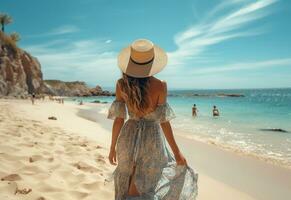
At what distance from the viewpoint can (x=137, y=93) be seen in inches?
111

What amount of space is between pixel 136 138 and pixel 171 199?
2.12 feet

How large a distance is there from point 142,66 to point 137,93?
245mm

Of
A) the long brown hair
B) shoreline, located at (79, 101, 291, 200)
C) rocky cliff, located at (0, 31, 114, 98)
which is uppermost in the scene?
rocky cliff, located at (0, 31, 114, 98)

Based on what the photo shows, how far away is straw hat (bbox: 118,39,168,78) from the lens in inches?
112

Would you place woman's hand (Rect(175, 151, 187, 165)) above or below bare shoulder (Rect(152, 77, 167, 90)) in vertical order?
below

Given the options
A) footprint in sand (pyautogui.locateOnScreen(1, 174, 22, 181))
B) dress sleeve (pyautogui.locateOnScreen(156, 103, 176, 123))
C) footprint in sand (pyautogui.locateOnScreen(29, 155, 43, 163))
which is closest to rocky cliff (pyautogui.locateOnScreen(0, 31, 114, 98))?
footprint in sand (pyautogui.locateOnScreen(29, 155, 43, 163))

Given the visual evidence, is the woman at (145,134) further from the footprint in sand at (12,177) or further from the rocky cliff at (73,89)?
the rocky cliff at (73,89)

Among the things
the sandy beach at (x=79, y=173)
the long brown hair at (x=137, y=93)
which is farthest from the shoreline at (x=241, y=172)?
the long brown hair at (x=137, y=93)

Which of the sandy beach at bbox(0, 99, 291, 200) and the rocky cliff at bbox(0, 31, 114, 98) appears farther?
the rocky cliff at bbox(0, 31, 114, 98)

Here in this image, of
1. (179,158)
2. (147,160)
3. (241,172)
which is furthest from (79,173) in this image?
(241,172)

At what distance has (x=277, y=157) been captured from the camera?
9188 millimetres

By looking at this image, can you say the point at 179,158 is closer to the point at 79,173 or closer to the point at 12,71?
the point at 79,173

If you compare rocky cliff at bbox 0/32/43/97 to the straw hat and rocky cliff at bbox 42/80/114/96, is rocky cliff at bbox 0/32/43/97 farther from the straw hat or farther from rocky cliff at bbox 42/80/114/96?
rocky cliff at bbox 42/80/114/96

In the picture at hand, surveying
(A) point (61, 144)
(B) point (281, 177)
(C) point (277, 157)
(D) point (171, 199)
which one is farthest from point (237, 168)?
(D) point (171, 199)
